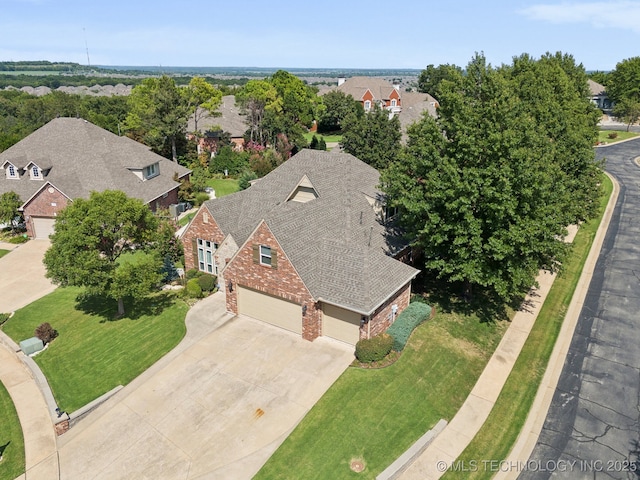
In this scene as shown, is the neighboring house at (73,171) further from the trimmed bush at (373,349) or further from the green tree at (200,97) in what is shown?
the trimmed bush at (373,349)

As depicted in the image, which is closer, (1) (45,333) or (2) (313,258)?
(2) (313,258)

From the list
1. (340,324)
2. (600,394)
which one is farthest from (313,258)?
(600,394)

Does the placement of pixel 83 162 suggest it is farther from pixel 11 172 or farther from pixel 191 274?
pixel 191 274

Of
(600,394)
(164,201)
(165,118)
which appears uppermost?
(165,118)

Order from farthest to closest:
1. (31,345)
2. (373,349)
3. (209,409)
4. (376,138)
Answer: (376,138), (31,345), (373,349), (209,409)

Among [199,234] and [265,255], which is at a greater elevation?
[265,255]

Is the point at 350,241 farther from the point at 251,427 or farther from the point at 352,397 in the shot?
the point at 251,427

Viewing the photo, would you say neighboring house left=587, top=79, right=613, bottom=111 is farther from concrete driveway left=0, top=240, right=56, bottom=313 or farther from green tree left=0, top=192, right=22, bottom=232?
concrete driveway left=0, top=240, right=56, bottom=313

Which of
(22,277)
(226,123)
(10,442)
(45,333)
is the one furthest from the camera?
(226,123)
